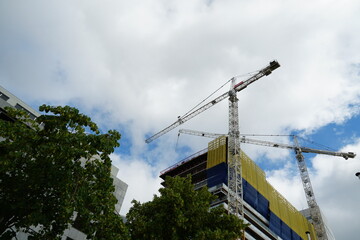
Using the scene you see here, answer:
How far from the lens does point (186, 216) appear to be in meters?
15.7

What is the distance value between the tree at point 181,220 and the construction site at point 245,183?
29871 millimetres

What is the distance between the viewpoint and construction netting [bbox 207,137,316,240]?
6028 centimetres

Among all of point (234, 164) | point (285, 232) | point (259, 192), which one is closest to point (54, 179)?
point (234, 164)

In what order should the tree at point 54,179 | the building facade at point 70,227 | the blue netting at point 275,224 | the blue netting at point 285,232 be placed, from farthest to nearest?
the blue netting at point 285,232 → the blue netting at point 275,224 → the building facade at point 70,227 → the tree at point 54,179

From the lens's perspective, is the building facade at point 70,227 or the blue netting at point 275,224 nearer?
the building facade at point 70,227

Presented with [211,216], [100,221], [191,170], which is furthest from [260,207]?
[100,221]

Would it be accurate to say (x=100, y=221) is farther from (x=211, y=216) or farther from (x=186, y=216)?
(x=211, y=216)

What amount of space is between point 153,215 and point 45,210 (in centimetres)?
732

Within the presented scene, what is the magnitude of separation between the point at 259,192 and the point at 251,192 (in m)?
4.26

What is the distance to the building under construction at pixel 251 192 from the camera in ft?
191

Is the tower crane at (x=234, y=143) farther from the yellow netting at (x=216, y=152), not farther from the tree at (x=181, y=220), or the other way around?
the tree at (x=181, y=220)

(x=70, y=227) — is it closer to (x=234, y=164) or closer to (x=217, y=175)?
(x=234, y=164)

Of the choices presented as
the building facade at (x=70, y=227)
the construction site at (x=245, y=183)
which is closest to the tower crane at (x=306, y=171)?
the construction site at (x=245, y=183)

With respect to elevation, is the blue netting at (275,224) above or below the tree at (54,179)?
above
